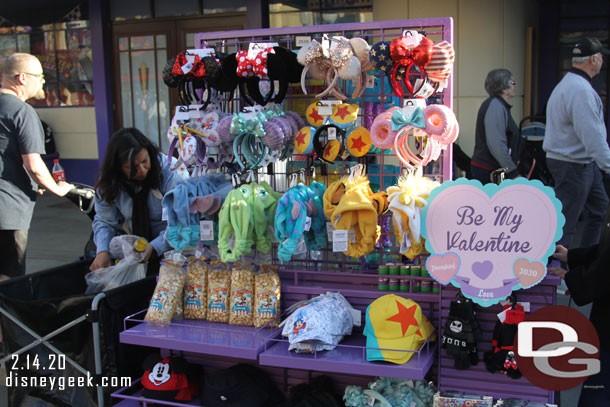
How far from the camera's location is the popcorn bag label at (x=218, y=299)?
3207 mm

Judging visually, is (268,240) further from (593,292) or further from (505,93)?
(505,93)

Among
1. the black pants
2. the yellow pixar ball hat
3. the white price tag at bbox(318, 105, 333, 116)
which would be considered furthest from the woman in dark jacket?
the black pants

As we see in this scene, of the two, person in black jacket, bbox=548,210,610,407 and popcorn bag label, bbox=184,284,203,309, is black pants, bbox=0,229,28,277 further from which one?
person in black jacket, bbox=548,210,610,407

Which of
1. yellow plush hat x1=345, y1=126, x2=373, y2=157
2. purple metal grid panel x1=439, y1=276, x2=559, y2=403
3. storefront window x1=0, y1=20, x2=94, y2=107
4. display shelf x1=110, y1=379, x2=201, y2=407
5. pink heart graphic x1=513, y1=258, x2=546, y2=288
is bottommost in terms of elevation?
display shelf x1=110, y1=379, x2=201, y2=407

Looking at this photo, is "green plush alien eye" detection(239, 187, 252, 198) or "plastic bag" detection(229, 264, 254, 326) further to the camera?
"plastic bag" detection(229, 264, 254, 326)

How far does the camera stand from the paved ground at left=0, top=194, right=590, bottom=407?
266 inches

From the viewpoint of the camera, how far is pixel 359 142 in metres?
2.98

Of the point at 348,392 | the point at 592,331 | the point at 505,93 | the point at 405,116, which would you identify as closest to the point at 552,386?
the point at 592,331

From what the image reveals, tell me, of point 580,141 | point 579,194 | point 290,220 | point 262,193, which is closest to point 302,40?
point 262,193

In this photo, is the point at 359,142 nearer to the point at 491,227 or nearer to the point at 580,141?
the point at 491,227

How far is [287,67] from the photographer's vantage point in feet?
10.1

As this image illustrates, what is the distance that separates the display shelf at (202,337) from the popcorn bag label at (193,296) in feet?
0.30

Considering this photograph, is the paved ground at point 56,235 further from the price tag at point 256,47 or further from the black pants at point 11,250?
the price tag at point 256,47

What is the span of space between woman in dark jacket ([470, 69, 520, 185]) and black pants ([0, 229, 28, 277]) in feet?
12.7
